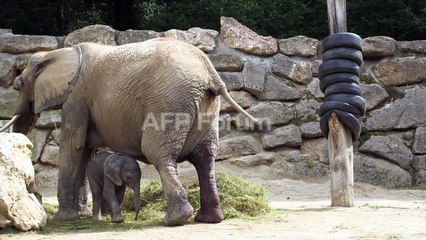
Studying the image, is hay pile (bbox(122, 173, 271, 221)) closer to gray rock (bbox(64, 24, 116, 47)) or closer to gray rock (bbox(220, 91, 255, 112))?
gray rock (bbox(220, 91, 255, 112))

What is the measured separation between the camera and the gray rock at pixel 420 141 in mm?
11125

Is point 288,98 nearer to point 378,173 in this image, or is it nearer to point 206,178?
point 378,173

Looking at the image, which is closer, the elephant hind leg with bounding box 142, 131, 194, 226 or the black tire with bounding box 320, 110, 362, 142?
the elephant hind leg with bounding box 142, 131, 194, 226

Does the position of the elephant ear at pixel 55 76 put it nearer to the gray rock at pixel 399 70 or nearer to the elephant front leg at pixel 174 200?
the elephant front leg at pixel 174 200

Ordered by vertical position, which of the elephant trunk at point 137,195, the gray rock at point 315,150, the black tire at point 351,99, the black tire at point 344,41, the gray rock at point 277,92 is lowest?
the elephant trunk at point 137,195

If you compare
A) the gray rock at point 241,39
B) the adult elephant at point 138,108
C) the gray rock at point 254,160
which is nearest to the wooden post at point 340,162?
the adult elephant at point 138,108

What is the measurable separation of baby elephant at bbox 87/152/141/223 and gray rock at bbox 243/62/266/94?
400 cm

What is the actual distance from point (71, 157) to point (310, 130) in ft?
14.1

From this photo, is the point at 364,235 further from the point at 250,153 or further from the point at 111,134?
the point at 250,153

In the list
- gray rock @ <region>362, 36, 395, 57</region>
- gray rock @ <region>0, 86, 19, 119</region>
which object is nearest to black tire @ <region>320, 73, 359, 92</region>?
gray rock @ <region>362, 36, 395, 57</region>

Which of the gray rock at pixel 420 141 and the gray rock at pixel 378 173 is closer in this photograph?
the gray rock at pixel 378 173

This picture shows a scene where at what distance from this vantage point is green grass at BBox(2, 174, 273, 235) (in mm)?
6996

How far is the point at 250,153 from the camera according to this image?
1093cm

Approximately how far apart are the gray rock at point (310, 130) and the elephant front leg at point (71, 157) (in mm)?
4127
